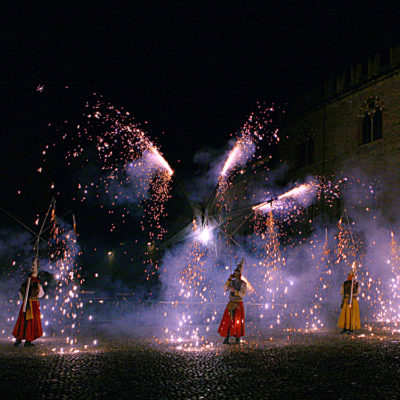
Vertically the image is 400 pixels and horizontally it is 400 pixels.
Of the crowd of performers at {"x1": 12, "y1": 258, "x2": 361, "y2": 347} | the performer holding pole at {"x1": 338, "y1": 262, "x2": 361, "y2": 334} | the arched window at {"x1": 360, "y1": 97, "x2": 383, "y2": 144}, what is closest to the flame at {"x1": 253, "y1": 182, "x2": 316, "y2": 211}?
the arched window at {"x1": 360, "y1": 97, "x2": 383, "y2": 144}

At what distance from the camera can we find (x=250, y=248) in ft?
90.8

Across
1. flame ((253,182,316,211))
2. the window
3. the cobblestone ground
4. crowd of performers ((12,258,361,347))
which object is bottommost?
the cobblestone ground

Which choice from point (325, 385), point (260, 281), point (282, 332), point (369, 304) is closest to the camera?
point (325, 385)

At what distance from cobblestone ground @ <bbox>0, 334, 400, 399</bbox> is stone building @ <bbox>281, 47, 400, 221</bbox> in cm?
1364

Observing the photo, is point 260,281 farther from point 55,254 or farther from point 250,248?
point 55,254

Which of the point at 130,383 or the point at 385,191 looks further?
the point at 385,191

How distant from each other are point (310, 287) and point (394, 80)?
11747 mm

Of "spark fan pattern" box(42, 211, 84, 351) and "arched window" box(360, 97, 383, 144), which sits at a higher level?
"arched window" box(360, 97, 383, 144)

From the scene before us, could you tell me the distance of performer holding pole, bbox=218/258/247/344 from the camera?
8.84m

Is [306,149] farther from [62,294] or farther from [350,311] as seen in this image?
[62,294]

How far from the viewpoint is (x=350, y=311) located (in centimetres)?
1062

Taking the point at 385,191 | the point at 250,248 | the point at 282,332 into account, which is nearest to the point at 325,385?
the point at 282,332

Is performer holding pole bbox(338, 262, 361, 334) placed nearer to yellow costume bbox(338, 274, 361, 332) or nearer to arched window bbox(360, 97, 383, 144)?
yellow costume bbox(338, 274, 361, 332)

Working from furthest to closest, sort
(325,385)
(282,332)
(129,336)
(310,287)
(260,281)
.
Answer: (260,281)
(310,287)
(282,332)
(129,336)
(325,385)
